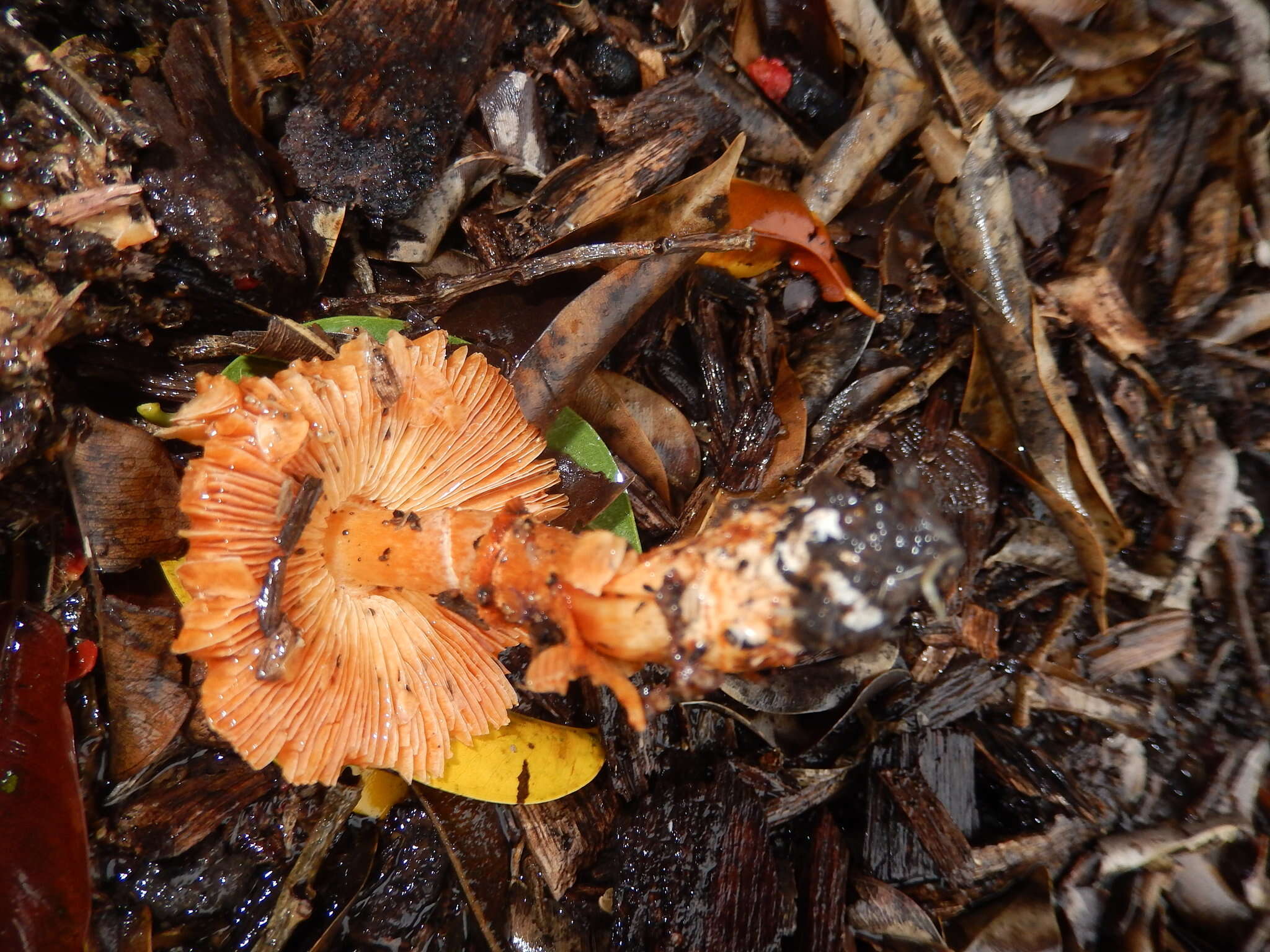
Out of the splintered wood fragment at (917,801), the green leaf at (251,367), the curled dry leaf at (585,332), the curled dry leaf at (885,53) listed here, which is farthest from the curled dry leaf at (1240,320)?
the green leaf at (251,367)

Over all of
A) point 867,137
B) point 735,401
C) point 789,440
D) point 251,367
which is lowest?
point 789,440

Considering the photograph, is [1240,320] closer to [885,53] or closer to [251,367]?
[885,53]

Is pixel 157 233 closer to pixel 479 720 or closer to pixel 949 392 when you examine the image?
pixel 479 720

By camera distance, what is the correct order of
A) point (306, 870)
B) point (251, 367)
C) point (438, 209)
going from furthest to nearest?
point (438, 209) < point (306, 870) < point (251, 367)

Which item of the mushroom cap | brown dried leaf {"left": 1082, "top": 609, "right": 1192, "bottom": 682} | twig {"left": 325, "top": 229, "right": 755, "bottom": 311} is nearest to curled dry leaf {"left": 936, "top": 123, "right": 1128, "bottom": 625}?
brown dried leaf {"left": 1082, "top": 609, "right": 1192, "bottom": 682}

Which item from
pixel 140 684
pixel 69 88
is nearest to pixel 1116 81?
pixel 69 88

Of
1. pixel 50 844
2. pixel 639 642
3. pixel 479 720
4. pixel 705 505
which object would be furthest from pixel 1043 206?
pixel 50 844
